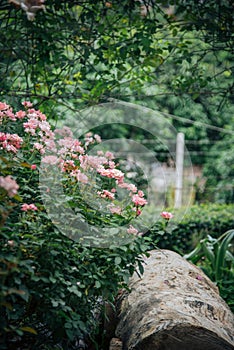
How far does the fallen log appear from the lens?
204 centimetres

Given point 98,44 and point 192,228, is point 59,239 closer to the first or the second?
point 98,44

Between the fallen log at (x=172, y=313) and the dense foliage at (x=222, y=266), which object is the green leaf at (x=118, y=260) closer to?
the fallen log at (x=172, y=313)

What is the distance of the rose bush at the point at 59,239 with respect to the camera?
5.98 ft

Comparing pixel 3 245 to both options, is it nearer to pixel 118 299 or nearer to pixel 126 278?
pixel 126 278

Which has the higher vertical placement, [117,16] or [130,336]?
[117,16]

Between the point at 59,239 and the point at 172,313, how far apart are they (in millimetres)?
606

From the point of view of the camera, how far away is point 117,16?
359 cm

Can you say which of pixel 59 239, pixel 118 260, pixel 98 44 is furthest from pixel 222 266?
pixel 59 239

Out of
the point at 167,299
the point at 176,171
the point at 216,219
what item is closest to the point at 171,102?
the point at 176,171

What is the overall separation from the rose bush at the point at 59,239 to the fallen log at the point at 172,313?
187mm

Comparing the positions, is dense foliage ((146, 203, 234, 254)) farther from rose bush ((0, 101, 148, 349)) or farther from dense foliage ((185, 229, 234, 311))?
rose bush ((0, 101, 148, 349))

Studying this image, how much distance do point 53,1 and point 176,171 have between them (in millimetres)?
6239

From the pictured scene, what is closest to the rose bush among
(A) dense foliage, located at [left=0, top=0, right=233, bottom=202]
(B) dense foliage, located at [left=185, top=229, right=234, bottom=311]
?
(A) dense foliage, located at [left=0, top=0, right=233, bottom=202]

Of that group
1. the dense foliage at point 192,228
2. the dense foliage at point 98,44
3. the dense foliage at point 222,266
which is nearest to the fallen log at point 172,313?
the dense foliage at point 222,266
